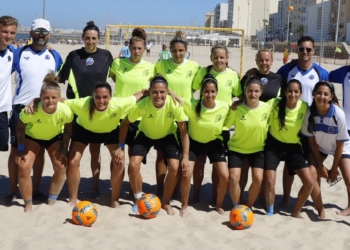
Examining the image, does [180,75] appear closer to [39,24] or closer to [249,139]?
[249,139]

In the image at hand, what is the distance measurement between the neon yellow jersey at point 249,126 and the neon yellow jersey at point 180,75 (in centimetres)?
68

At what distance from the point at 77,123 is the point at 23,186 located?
0.95 meters

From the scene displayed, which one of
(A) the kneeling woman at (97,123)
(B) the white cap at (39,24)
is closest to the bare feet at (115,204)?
(A) the kneeling woman at (97,123)

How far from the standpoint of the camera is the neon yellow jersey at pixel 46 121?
16.3ft

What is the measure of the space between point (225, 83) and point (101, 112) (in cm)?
156

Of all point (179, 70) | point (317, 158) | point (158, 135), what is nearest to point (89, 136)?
point (158, 135)

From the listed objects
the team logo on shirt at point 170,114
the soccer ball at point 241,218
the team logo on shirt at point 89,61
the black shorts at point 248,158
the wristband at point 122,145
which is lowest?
the soccer ball at point 241,218

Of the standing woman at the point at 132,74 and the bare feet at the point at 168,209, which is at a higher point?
the standing woman at the point at 132,74

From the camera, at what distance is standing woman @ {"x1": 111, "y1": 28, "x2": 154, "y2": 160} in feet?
17.9

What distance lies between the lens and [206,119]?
5.19 meters

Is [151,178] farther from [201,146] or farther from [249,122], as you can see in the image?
[249,122]

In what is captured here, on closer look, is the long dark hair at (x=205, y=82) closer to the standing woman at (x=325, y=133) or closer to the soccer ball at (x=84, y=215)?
the standing woman at (x=325, y=133)

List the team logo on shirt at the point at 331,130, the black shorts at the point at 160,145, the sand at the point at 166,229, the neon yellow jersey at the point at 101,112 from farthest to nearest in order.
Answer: the black shorts at the point at 160,145 → the neon yellow jersey at the point at 101,112 → the team logo on shirt at the point at 331,130 → the sand at the point at 166,229

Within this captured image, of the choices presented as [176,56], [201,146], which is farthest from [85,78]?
[201,146]
